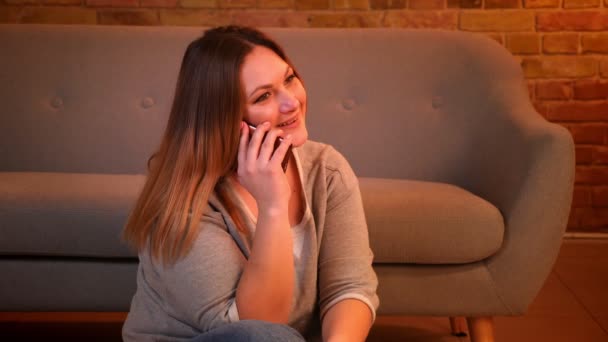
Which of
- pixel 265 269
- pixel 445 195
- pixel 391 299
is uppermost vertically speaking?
pixel 265 269

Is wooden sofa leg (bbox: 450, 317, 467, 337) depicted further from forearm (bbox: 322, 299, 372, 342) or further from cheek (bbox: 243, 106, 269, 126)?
cheek (bbox: 243, 106, 269, 126)

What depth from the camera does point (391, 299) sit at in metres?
1.88

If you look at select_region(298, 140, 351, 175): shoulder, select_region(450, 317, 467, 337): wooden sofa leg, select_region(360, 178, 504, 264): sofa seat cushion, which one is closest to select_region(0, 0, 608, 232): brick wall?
select_region(450, 317, 467, 337): wooden sofa leg

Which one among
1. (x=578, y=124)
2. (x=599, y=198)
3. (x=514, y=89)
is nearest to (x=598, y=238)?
(x=599, y=198)

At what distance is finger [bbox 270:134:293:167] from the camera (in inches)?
48.0

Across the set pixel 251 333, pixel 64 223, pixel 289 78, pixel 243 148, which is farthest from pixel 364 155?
pixel 251 333

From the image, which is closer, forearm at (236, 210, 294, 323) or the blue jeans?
the blue jeans

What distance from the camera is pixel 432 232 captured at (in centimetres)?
184

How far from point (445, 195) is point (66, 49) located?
1360mm

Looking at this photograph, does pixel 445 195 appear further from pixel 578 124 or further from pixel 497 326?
pixel 578 124

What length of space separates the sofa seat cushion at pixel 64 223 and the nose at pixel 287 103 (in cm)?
68

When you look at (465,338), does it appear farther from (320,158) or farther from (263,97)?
(263,97)

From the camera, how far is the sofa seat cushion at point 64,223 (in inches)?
72.2

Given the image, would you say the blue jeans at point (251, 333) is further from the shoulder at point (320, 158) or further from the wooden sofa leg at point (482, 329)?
the wooden sofa leg at point (482, 329)
